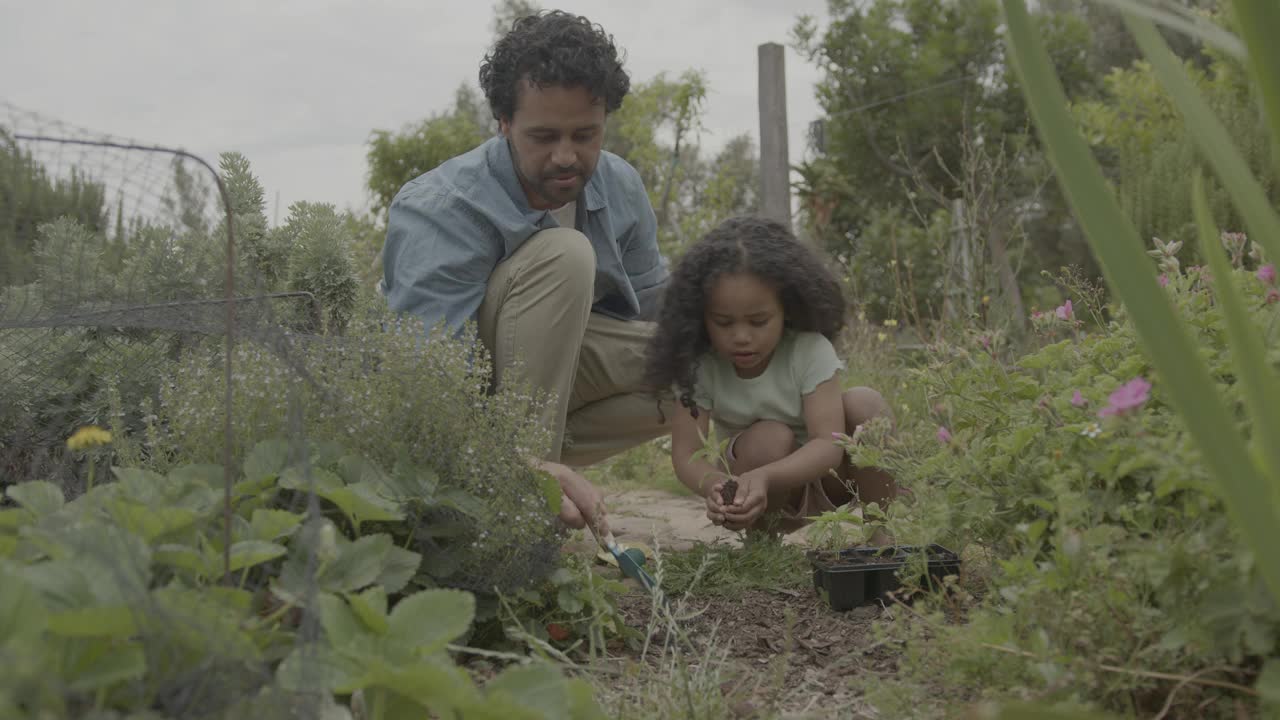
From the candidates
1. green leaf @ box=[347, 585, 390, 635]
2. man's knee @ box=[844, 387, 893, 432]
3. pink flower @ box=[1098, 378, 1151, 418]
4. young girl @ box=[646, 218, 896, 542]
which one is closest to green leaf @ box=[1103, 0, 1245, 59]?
pink flower @ box=[1098, 378, 1151, 418]

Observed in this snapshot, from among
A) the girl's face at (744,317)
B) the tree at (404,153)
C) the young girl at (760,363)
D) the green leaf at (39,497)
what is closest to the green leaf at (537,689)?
the green leaf at (39,497)

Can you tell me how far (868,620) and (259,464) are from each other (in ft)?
4.00

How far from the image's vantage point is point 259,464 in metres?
1.57

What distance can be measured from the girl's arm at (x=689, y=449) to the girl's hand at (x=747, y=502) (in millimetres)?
169

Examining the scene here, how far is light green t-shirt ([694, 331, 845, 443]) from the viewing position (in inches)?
108

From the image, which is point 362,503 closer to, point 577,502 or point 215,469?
point 215,469

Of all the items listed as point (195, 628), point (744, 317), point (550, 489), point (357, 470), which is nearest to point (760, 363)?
point (744, 317)

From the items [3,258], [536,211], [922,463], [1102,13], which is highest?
[1102,13]

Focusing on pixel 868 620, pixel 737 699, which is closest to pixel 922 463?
pixel 868 620

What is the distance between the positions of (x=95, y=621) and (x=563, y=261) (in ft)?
5.88

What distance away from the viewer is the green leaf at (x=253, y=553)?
1243 mm

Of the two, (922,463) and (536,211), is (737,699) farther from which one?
(536,211)

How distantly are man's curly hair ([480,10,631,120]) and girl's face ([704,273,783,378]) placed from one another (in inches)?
24.3

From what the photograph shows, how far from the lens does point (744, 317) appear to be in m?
2.70
